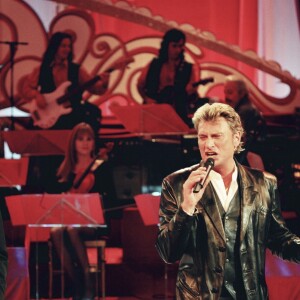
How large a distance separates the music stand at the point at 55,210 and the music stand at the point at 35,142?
1.63 metres

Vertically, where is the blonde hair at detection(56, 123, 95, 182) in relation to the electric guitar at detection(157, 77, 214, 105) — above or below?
below

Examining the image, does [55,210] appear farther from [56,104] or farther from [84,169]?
[56,104]

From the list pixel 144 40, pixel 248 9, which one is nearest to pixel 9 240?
pixel 144 40

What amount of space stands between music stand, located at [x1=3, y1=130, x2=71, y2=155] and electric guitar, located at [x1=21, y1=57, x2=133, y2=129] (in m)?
0.30

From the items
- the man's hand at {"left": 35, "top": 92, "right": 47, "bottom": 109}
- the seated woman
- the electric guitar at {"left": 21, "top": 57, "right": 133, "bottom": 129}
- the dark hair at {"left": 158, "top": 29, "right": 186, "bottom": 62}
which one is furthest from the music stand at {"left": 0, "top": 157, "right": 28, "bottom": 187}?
the dark hair at {"left": 158, "top": 29, "right": 186, "bottom": 62}

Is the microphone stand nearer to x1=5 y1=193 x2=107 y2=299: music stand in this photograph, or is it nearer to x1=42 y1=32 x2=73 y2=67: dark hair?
Result: x1=42 y1=32 x2=73 y2=67: dark hair

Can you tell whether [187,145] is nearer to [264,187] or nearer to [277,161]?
[277,161]

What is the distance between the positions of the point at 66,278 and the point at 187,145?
169 cm

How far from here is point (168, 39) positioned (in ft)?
26.0

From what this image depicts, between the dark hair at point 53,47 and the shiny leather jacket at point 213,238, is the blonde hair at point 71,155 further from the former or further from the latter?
the shiny leather jacket at point 213,238

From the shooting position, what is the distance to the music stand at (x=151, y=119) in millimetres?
7090

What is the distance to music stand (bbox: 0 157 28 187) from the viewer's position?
266 inches

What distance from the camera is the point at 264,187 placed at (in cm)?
274

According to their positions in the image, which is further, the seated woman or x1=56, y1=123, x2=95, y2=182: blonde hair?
x1=56, y1=123, x2=95, y2=182: blonde hair
